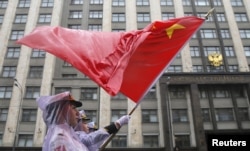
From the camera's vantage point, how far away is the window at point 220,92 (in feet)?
115

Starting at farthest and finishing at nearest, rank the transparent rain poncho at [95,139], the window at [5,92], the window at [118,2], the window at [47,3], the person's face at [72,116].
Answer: the window at [118,2]
the window at [47,3]
the window at [5,92]
the person's face at [72,116]
the transparent rain poncho at [95,139]

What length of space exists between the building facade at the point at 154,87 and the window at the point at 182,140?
0.35 ft

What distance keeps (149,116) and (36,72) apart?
48.0 ft

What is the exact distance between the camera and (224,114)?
33.8 metres

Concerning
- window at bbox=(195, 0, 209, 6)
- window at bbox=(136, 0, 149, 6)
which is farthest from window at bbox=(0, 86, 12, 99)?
window at bbox=(195, 0, 209, 6)

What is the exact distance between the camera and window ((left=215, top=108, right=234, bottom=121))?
3366cm

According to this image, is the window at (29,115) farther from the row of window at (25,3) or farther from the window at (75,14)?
the row of window at (25,3)

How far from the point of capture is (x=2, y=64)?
36.6m

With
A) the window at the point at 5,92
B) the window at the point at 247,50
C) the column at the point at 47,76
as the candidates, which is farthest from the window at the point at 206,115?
the window at the point at 5,92

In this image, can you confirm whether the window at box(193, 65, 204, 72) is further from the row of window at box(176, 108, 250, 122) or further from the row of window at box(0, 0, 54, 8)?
the row of window at box(0, 0, 54, 8)

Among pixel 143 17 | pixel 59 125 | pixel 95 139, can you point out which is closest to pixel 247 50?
pixel 143 17

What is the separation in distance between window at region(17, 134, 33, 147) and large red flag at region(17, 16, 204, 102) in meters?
28.7

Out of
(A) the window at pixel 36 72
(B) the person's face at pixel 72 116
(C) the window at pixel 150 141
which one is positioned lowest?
(B) the person's face at pixel 72 116

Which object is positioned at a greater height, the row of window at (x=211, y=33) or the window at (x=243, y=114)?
the row of window at (x=211, y=33)
